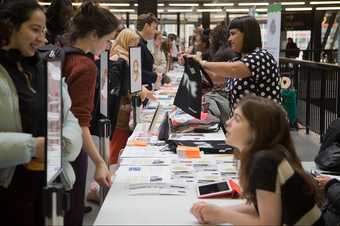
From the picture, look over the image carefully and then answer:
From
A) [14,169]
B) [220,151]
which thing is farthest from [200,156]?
[14,169]

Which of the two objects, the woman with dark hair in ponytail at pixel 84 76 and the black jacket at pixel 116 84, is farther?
the black jacket at pixel 116 84

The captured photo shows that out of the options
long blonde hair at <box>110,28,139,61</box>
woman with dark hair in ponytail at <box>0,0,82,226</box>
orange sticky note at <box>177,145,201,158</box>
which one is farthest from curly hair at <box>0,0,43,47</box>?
long blonde hair at <box>110,28,139,61</box>

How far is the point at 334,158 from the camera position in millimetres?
2898

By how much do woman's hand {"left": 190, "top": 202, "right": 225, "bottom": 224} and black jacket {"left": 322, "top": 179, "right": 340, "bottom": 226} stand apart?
32.4 inches

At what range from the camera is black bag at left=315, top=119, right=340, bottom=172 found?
291 cm

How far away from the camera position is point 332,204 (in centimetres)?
242

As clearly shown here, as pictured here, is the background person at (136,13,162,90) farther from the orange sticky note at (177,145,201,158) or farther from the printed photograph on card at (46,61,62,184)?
the printed photograph on card at (46,61,62,184)

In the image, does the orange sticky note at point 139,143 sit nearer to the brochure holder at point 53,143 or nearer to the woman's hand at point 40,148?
the woman's hand at point 40,148

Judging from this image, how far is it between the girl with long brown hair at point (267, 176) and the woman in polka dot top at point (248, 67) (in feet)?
Answer: 4.10

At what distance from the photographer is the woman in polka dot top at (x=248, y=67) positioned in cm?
307

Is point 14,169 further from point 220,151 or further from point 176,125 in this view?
point 176,125

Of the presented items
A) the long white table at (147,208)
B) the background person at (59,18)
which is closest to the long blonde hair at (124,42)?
the background person at (59,18)

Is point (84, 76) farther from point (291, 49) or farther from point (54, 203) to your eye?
point (291, 49)

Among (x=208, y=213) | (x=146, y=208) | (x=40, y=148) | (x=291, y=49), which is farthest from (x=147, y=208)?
(x=291, y=49)
